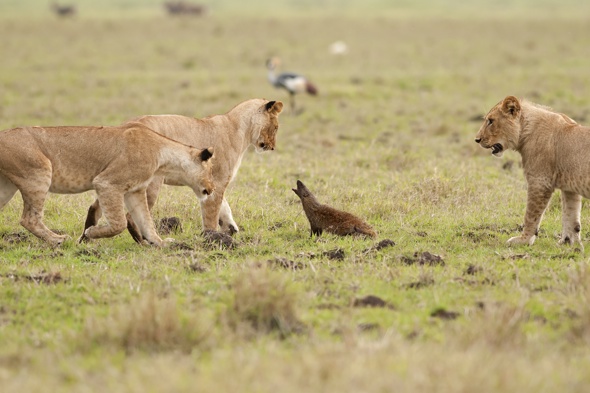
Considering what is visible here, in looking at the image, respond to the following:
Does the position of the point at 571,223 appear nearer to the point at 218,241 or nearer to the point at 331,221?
the point at 331,221

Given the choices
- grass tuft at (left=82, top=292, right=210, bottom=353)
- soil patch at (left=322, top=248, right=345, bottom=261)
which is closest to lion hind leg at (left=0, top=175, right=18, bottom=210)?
soil patch at (left=322, top=248, right=345, bottom=261)

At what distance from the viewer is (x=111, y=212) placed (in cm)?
775

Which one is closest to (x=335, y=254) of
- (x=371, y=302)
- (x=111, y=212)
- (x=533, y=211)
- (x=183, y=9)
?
(x=371, y=302)

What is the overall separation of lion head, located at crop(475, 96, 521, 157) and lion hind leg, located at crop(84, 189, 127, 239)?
337 cm

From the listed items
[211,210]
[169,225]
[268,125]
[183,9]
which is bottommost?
[183,9]

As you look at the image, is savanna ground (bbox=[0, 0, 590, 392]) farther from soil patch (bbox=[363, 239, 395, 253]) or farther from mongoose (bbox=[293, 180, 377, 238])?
mongoose (bbox=[293, 180, 377, 238])

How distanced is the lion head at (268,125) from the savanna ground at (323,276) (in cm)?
74

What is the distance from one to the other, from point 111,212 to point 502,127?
364cm

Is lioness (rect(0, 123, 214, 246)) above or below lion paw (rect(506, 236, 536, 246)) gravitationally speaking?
above

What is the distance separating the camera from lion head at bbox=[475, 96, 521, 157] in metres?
8.12

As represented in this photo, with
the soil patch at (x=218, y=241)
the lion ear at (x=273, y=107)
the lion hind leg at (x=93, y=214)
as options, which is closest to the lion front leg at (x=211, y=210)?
the soil patch at (x=218, y=241)

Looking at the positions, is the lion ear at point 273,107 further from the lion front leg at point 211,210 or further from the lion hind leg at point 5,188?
the lion hind leg at point 5,188

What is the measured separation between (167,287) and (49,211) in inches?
139

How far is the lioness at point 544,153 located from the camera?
7717 millimetres
